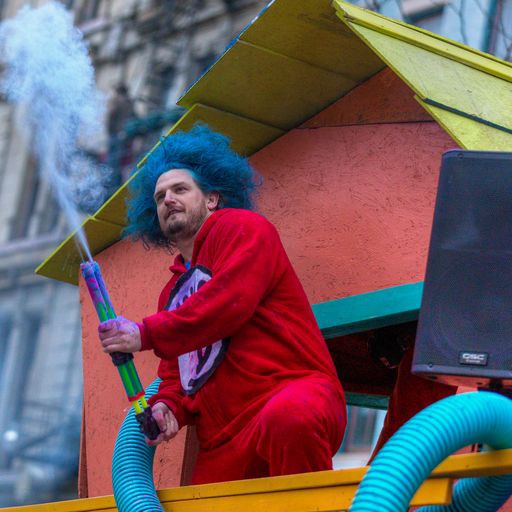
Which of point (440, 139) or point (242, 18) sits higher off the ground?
point (242, 18)

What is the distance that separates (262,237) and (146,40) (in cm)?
1674

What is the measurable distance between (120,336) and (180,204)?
705mm

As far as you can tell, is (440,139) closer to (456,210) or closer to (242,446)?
(456,210)

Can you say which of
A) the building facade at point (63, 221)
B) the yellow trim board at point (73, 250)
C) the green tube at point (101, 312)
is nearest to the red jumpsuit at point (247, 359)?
the green tube at point (101, 312)

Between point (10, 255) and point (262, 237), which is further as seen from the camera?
point (10, 255)

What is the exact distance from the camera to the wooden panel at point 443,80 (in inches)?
169

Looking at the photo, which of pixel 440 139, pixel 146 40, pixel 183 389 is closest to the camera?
pixel 183 389

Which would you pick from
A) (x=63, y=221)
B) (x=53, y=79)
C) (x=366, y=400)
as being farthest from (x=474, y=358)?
(x=63, y=221)

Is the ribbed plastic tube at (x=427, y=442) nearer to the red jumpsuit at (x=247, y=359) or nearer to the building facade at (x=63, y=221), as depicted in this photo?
the red jumpsuit at (x=247, y=359)

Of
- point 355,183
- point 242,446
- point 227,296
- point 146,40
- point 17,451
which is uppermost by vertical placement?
point 146,40

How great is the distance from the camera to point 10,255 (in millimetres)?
20953

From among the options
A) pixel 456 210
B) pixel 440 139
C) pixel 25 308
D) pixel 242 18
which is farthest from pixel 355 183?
pixel 25 308

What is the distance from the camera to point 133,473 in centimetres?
405

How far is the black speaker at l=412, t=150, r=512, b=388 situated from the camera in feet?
11.3
